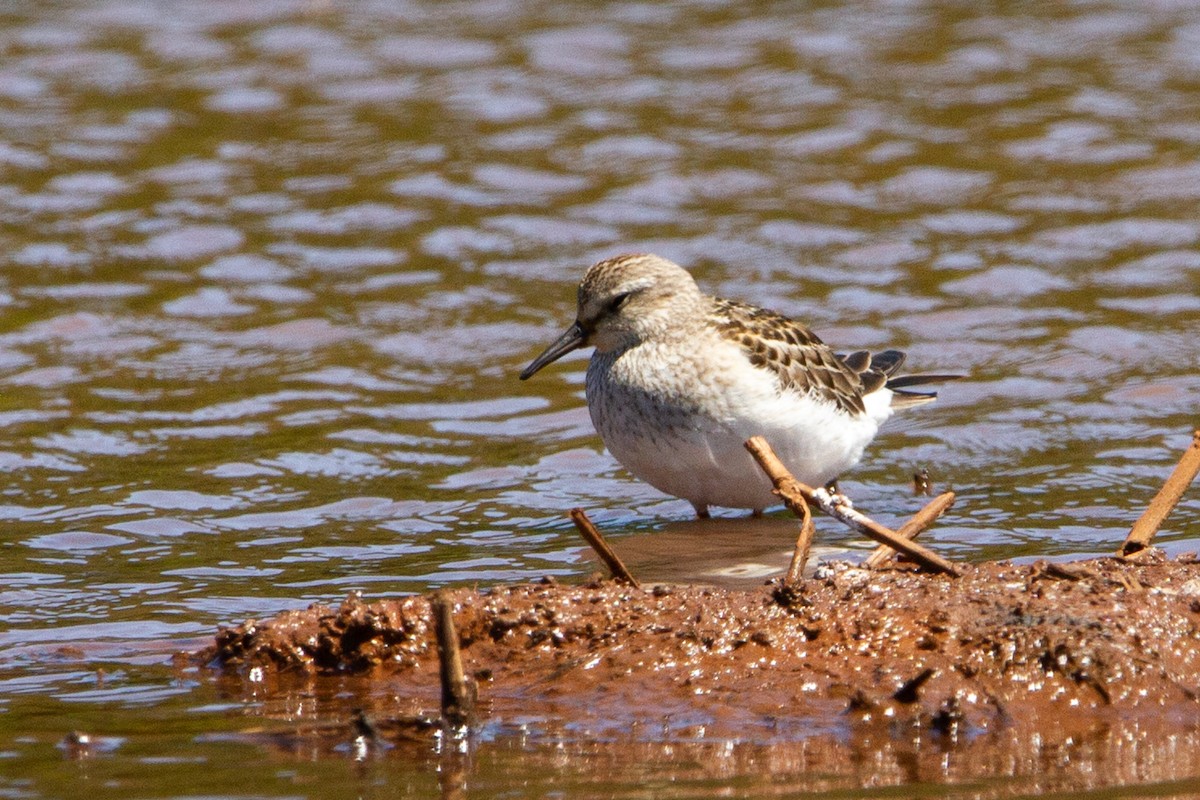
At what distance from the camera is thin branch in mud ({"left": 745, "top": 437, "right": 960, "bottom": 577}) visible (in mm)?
5008

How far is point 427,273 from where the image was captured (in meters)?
11.1

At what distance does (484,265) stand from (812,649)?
21.6 feet

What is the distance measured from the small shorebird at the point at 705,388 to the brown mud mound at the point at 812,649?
77.8 inches

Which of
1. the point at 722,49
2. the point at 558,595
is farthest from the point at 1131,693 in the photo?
the point at 722,49

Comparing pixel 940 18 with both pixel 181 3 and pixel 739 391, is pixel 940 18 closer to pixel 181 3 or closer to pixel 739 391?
pixel 181 3

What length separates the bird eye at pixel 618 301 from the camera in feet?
25.8

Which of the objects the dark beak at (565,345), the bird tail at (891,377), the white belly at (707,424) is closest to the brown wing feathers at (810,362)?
the bird tail at (891,377)

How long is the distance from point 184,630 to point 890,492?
10.9ft

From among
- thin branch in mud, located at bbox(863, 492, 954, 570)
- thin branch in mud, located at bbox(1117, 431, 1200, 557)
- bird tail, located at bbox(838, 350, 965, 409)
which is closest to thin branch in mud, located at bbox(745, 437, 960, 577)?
thin branch in mud, located at bbox(863, 492, 954, 570)

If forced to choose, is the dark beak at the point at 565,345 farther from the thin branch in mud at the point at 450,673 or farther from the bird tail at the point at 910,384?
the thin branch in mud at the point at 450,673

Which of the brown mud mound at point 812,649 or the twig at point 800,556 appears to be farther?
the twig at point 800,556

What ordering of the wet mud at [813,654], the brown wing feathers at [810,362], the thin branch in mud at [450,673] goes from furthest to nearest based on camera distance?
1. the brown wing feathers at [810,362]
2. the wet mud at [813,654]
3. the thin branch in mud at [450,673]

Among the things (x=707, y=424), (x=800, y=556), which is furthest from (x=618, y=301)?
(x=800, y=556)

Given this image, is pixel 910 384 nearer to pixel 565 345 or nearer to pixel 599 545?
pixel 565 345
